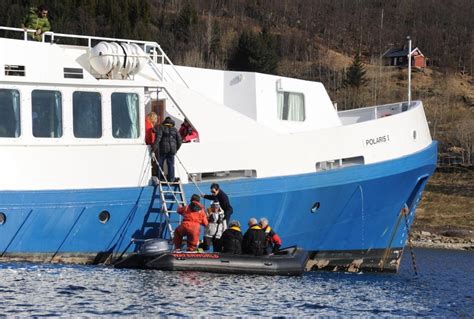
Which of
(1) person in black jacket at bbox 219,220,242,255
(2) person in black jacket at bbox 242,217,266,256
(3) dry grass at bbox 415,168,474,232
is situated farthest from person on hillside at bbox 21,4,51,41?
(3) dry grass at bbox 415,168,474,232

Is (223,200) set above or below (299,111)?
below

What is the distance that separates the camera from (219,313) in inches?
625

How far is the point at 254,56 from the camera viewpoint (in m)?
82.2

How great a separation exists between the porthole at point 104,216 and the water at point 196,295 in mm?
932


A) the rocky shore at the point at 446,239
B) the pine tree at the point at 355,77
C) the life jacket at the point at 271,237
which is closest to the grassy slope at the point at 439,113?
the rocky shore at the point at 446,239

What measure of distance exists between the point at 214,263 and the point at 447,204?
4424 centimetres

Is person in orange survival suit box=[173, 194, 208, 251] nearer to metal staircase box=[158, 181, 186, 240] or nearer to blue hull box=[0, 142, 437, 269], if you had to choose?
metal staircase box=[158, 181, 186, 240]

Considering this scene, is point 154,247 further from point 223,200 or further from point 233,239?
point 223,200

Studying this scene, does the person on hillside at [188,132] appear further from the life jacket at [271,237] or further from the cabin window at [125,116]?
the life jacket at [271,237]

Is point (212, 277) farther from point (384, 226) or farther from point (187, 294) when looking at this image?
point (384, 226)

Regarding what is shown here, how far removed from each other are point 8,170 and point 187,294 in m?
4.74

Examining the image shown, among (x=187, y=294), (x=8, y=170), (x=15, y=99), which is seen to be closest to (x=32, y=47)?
(x=15, y=99)

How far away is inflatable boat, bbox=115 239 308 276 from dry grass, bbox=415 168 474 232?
128 feet

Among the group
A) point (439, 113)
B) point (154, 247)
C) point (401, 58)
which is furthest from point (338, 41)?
point (154, 247)
